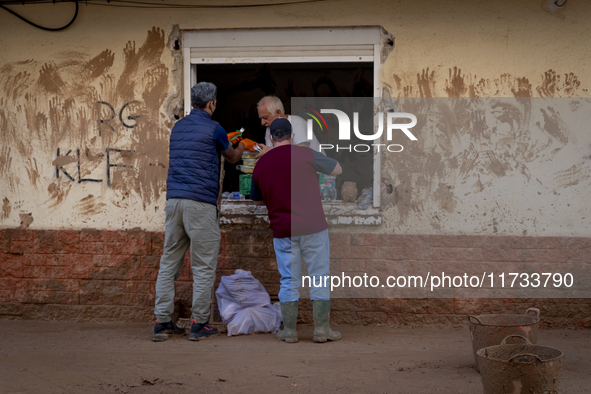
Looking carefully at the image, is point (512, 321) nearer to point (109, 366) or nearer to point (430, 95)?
point (430, 95)

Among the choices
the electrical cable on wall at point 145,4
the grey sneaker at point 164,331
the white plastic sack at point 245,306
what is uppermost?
the electrical cable on wall at point 145,4

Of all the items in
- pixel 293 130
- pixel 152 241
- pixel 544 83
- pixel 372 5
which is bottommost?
pixel 152 241

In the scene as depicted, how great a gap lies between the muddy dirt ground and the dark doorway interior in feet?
A: 12.1

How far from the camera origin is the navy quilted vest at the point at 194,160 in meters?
5.19

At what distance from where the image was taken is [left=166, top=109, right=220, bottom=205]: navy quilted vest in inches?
204

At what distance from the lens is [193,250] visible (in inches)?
207

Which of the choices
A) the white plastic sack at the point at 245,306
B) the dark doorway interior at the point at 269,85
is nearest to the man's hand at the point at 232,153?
the white plastic sack at the point at 245,306

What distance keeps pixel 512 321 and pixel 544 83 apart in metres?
2.38

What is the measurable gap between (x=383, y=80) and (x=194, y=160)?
196cm

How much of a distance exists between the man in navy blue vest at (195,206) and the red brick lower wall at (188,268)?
26.1 inches

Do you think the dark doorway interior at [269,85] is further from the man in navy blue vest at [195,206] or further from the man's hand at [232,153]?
the man in navy blue vest at [195,206]

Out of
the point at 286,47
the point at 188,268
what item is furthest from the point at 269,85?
the point at 188,268

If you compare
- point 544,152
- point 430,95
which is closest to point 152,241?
point 430,95

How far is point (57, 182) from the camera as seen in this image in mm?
6141
